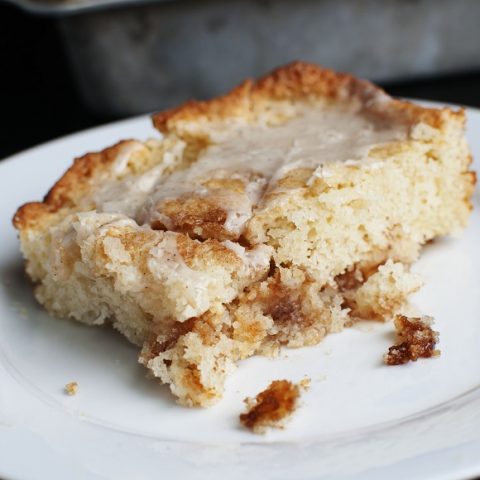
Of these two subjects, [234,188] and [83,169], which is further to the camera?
[83,169]

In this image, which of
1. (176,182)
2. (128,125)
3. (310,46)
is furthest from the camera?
(310,46)

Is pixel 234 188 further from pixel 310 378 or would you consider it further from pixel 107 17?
pixel 107 17

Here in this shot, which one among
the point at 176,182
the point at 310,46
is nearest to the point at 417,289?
the point at 176,182

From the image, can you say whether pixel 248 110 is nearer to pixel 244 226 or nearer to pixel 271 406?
pixel 244 226

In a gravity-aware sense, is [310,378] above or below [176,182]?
below

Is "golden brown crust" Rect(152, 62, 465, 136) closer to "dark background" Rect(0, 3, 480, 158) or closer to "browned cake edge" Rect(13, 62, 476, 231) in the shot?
"browned cake edge" Rect(13, 62, 476, 231)

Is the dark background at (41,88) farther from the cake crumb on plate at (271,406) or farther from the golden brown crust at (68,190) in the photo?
the cake crumb on plate at (271,406)

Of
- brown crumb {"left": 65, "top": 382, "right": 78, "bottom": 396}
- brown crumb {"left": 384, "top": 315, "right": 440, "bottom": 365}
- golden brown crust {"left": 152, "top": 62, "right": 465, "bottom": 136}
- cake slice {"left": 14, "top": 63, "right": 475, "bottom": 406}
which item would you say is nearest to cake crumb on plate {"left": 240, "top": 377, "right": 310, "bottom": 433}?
cake slice {"left": 14, "top": 63, "right": 475, "bottom": 406}
